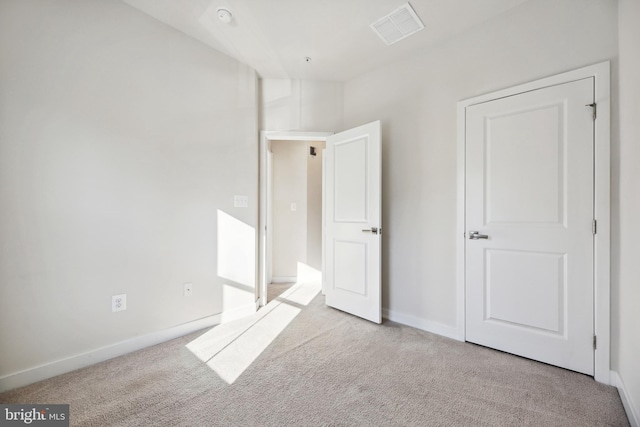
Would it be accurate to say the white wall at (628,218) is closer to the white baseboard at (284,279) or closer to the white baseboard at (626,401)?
the white baseboard at (626,401)

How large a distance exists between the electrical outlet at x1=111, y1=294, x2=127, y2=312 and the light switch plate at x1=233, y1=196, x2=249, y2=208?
1208mm

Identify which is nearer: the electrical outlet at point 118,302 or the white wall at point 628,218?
the white wall at point 628,218

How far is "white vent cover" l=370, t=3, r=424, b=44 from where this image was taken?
213 centimetres

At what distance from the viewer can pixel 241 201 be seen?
113 inches

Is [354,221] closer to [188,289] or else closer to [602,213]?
[188,289]

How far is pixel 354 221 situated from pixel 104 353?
2337mm

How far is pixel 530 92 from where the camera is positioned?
79.2 inches

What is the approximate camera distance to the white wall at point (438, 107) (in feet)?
6.21

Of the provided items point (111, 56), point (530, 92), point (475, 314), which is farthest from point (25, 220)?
point (530, 92)

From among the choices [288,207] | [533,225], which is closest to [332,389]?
[533,225]

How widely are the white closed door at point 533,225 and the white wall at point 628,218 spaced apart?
119mm

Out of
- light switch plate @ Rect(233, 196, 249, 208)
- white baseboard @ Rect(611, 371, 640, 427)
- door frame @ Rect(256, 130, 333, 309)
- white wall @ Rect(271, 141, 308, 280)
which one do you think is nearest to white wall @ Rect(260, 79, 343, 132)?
door frame @ Rect(256, 130, 333, 309)

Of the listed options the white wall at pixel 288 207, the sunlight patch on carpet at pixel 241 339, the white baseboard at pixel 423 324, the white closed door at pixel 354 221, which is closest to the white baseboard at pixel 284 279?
the white wall at pixel 288 207

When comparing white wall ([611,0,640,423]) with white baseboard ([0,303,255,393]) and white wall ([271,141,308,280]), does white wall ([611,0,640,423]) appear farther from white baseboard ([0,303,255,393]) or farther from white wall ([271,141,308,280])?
white wall ([271,141,308,280])
